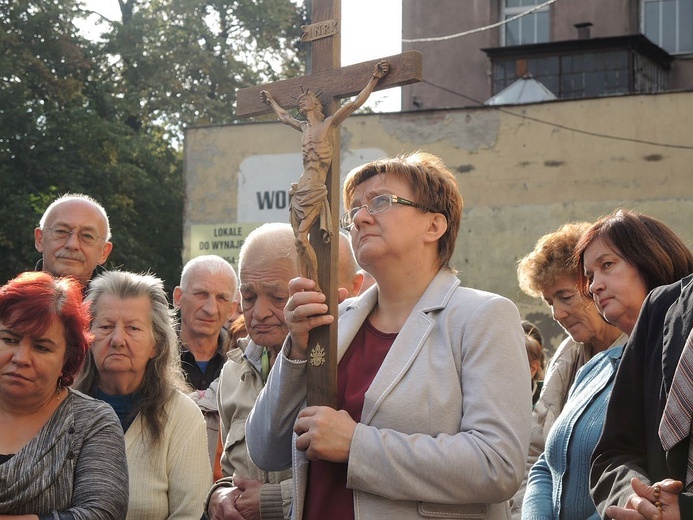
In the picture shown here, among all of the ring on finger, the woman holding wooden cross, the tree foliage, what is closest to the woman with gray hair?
the woman holding wooden cross

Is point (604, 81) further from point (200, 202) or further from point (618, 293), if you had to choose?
point (618, 293)

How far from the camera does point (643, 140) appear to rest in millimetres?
16531

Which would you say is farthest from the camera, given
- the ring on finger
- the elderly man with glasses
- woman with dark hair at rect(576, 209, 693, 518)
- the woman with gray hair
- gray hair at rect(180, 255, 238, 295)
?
gray hair at rect(180, 255, 238, 295)

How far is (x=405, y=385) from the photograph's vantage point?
359cm

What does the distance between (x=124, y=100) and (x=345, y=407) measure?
2582 centimetres

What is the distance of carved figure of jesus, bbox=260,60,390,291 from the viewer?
3.85 meters

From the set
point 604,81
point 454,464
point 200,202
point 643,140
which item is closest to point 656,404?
point 454,464

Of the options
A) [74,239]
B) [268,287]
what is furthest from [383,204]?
[74,239]

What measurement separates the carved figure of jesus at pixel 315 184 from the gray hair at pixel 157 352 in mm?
1337

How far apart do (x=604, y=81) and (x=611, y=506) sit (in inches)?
748

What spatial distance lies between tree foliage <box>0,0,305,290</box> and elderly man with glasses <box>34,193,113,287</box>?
625 inches

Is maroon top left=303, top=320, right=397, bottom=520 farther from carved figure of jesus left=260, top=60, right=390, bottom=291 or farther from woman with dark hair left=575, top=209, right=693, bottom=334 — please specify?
woman with dark hair left=575, top=209, right=693, bottom=334

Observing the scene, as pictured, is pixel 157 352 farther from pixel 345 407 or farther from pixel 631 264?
pixel 631 264

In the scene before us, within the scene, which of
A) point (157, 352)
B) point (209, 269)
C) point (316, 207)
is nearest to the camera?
point (316, 207)
